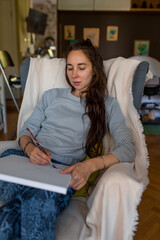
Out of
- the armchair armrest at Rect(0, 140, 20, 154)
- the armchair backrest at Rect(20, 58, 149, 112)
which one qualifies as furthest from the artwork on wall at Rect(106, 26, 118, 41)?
the armchair armrest at Rect(0, 140, 20, 154)

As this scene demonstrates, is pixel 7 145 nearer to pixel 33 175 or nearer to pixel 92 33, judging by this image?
pixel 33 175

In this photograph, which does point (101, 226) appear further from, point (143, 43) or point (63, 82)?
point (143, 43)

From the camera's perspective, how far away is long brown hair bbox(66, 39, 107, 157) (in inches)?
45.0

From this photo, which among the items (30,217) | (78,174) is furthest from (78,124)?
(30,217)

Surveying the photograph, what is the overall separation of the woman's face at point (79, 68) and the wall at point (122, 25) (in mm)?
4128

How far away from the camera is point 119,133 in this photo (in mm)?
1083

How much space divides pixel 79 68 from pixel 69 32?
419 cm

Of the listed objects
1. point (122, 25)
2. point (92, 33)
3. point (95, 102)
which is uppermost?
point (122, 25)

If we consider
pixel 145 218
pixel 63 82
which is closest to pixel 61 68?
pixel 63 82

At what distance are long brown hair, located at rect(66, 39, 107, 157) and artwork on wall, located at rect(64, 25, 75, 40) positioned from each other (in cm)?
408

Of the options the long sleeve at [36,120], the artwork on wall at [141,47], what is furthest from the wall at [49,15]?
the long sleeve at [36,120]

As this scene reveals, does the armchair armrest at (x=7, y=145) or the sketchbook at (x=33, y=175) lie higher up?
the sketchbook at (x=33, y=175)

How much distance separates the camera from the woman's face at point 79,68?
115cm

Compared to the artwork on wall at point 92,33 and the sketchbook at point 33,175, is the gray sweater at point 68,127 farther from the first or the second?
the artwork on wall at point 92,33
